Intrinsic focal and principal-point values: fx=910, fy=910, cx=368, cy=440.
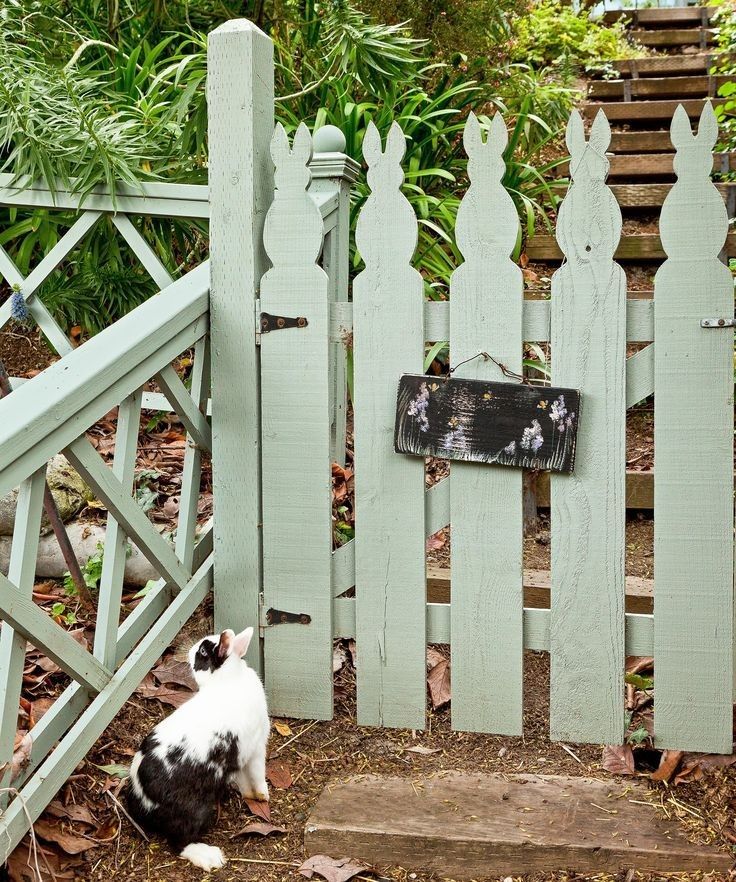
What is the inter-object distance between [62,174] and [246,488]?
1.40 meters

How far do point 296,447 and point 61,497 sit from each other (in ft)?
3.34

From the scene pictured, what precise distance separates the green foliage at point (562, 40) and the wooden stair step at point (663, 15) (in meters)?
1.48

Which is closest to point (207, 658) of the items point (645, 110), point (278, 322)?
point (278, 322)

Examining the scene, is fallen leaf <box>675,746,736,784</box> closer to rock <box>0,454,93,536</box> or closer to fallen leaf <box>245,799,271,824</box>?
fallen leaf <box>245,799,271,824</box>

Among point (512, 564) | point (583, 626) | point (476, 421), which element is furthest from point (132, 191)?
point (583, 626)

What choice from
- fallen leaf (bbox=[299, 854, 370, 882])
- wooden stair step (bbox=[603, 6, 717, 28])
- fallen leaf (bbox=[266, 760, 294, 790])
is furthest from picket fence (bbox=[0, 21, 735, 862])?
wooden stair step (bbox=[603, 6, 717, 28])

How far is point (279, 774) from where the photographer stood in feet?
7.30

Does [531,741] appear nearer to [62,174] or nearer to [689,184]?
[689,184]

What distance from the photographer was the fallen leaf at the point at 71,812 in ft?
6.45

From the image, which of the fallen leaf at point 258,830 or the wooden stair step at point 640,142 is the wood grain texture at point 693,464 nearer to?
the fallen leaf at point 258,830

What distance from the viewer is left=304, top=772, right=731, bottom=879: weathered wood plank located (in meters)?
1.89

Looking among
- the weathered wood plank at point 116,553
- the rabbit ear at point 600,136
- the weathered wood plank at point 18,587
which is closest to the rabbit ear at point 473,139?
the rabbit ear at point 600,136

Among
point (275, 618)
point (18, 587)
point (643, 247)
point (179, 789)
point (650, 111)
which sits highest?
point (650, 111)

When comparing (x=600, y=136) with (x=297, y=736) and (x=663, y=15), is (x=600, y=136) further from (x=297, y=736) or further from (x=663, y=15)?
(x=663, y=15)
